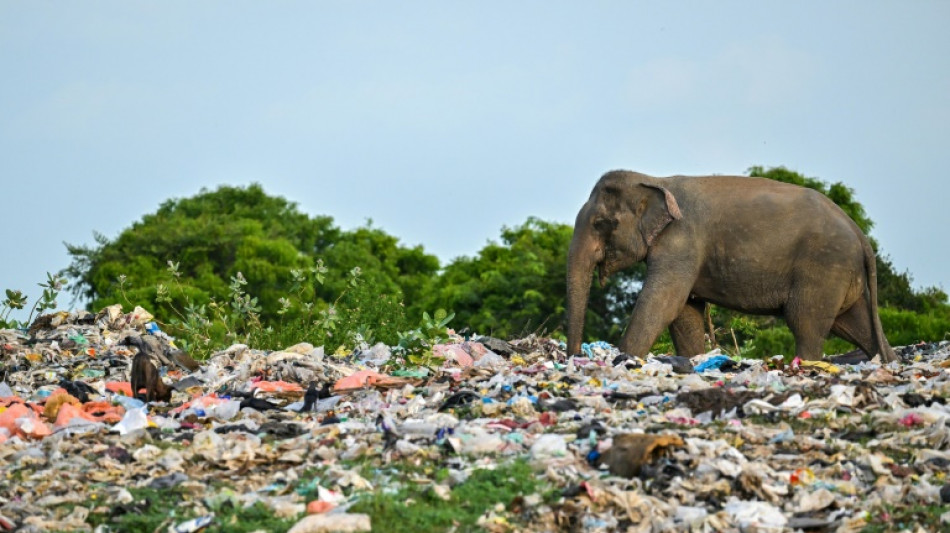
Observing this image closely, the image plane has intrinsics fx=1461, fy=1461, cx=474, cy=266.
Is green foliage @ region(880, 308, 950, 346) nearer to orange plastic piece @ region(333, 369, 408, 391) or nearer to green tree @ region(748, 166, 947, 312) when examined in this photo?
green tree @ region(748, 166, 947, 312)

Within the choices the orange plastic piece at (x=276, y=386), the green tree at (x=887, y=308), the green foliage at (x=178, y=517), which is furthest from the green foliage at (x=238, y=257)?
the green foliage at (x=178, y=517)

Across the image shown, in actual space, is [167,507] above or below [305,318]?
below

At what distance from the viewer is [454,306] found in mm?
38219

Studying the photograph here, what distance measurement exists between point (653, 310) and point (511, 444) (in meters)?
5.29

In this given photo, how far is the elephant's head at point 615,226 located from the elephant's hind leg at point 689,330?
0.71 meters

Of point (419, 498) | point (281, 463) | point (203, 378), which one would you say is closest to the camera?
point (419, 498)

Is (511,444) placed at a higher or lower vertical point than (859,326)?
lower

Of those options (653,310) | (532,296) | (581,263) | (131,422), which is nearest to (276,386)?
(131,422)

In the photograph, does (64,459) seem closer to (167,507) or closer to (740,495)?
(167,507)

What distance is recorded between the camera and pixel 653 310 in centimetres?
1316

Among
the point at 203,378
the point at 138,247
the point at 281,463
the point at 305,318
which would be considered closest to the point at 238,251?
the point at 138,247

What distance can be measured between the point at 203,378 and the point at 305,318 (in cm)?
382

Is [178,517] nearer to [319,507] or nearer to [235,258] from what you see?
[319,507]

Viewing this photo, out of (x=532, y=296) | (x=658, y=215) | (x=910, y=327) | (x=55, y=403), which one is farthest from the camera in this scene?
(x=532, y=296)
